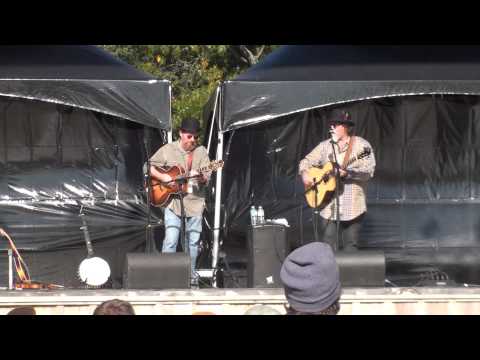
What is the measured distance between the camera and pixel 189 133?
9.20 metres

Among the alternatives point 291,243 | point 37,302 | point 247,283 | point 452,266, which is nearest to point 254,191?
point 291,243

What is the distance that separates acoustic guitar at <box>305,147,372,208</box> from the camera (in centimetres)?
909

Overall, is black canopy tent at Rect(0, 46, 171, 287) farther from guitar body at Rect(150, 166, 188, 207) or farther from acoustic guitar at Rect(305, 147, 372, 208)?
acoustic guitar at Rect(305, 147, 372, 208)

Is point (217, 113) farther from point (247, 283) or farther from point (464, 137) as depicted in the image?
point (464, 137)

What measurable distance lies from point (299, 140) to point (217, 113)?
4.58 ft

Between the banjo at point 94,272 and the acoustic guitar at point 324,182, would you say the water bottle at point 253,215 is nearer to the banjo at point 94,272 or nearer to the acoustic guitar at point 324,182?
the acoustic guitar at point 324,182

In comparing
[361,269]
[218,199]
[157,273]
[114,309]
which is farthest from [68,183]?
[114,309]

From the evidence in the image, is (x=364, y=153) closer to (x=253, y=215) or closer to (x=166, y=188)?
(x=253, y=215)

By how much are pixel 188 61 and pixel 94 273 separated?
647 centimetres

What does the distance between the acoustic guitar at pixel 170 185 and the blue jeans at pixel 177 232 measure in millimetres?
132

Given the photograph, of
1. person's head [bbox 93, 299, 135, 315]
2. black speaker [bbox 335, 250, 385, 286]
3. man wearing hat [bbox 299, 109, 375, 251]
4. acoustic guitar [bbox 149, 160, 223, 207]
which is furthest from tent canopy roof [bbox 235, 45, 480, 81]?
person's head [bbox 93, 299, 135, 315]

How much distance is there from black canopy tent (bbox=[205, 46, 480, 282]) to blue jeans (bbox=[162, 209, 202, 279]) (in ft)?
0.84

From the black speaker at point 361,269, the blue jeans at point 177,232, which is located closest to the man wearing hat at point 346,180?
the black speaker at point 361,269

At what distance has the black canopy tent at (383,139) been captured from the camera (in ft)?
30.3
